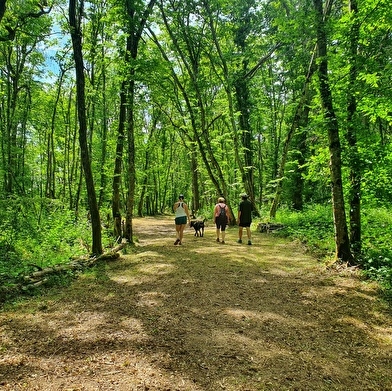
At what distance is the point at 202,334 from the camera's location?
380 centimetres

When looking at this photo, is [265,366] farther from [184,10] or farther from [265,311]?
[184,10]

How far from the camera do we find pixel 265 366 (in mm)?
3133

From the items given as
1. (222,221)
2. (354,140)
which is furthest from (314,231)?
(354,140)

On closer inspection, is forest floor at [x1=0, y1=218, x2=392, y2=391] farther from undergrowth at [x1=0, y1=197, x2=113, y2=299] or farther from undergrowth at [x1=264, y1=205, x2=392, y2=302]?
undergrowth at [x1=0, y1=197, x2=113, y2=299]

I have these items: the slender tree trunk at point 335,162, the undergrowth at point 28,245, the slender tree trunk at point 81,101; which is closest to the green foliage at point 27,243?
the undergrowth at point 28,245

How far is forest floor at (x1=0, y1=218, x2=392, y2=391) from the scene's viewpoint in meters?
2.92

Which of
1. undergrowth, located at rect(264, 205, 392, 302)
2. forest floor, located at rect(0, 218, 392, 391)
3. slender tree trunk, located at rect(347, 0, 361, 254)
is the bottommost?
forest floor, located at rect(0, 218, 392, 391)

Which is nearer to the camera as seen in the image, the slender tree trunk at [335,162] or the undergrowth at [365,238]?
the undergrowth at [365,238]

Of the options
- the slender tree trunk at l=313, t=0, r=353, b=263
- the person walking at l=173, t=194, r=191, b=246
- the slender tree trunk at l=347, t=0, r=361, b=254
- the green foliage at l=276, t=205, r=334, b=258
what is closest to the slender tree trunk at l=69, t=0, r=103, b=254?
the person walking at l=173, t=194, r=191, b=246

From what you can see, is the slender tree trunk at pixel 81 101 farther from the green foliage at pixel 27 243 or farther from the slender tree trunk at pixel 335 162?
the slender tree trunk at pixel 335 162

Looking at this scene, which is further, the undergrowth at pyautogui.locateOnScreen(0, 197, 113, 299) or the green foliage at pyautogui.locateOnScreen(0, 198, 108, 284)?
the green foliage at pyautogui.locateOnScreen(0, 198, 108, 284)

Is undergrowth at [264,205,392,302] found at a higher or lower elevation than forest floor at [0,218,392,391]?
higher

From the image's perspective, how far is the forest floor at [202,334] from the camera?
9.57 ft

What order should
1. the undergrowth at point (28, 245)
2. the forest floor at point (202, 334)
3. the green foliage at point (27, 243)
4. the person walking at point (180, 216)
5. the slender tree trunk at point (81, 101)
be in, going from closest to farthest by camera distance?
the forest floor at point (202, 334)
the undergrowth at point (28, 245)
the green foliage at point (27, 243)
the slender tree trunk at point (81, 101)
the person walking at point (180, 216)
